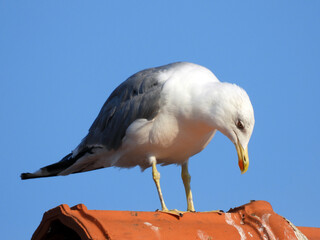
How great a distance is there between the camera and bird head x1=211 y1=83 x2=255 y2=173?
591cm

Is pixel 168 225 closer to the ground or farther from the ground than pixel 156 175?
closer to the ground

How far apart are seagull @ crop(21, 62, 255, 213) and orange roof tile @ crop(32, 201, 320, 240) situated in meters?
0.95

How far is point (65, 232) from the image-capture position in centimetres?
445

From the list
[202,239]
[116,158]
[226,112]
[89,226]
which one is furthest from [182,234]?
[116,158]

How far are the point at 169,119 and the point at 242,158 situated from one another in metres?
0.88

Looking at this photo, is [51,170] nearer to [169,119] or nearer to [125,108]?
[125,108]

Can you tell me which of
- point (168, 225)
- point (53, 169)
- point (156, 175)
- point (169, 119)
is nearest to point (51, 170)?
point (53, 169)

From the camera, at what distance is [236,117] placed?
19.5ft

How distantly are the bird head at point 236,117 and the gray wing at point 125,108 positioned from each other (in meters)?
0.66

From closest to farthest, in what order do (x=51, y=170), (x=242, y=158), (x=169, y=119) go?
1. (x=242, y=158)
2. (x=169, y=119)
3. (x=51, y=170)

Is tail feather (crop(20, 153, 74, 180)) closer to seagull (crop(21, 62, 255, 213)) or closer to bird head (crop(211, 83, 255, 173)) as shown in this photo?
seagull (crop(21, 62, 255, 213))

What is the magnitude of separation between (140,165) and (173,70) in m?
1.20

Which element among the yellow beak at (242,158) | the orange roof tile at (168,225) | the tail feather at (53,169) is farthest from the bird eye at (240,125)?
the tail feather at (53,169)

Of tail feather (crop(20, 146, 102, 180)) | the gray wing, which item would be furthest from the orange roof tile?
tail feather (crop(20, 146, 102, 180))
